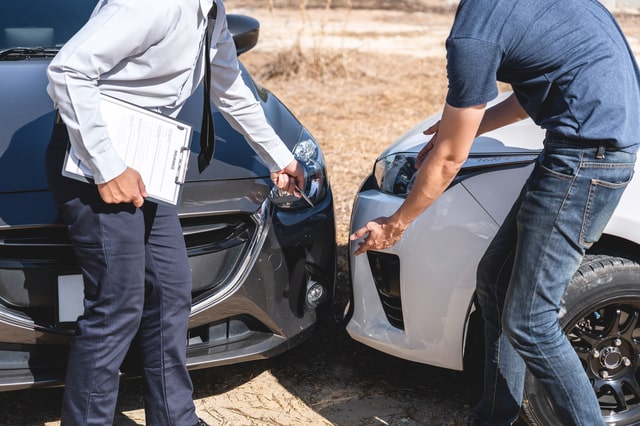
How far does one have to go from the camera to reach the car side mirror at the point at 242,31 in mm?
4023

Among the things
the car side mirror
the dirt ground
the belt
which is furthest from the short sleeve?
the car side mirror

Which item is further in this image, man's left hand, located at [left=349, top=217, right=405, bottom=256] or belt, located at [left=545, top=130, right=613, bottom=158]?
man's left hand, located at [left=349, top=217, right=405, bottom=256]

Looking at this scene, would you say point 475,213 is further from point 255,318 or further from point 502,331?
point 255,318

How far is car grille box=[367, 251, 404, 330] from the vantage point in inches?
115

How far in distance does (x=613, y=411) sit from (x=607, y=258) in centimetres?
54

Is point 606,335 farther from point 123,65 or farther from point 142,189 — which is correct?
point 123,65

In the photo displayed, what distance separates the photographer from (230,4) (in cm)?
1700

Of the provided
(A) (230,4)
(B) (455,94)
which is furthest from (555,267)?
(A) (230,4)

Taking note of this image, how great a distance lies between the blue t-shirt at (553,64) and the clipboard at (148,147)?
0.78 metres

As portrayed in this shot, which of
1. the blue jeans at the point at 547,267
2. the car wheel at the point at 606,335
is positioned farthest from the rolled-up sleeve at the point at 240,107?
the car wheel at the point at 606,335

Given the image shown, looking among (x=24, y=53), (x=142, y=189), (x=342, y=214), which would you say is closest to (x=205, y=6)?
(x=142, y=189)

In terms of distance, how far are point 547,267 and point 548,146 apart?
317 millimetres

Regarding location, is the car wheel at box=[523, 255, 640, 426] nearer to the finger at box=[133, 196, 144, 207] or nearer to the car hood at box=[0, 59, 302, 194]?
the car hood at box=[0, 59, 302, 194]

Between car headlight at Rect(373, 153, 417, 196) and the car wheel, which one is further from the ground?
car headlight at Rect(373, 153, 417, 196)
